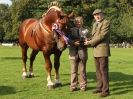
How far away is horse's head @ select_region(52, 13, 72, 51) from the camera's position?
12047 mm

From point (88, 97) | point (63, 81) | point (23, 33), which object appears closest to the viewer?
point (88, 97)

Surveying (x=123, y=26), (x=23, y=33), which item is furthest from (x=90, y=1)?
(x=23, y=33)

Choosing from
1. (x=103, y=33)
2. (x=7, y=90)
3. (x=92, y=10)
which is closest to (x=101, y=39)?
(x=103, y=33)

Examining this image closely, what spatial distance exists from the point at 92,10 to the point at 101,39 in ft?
275

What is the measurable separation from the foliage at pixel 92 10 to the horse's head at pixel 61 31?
7643 cm

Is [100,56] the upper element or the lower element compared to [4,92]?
upper

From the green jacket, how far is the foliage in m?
77.0

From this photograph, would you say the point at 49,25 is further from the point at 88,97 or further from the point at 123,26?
the point at 123,26

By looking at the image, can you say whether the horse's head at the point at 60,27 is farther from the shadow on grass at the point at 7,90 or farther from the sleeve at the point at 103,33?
the shadow on grass at the point at 7,90

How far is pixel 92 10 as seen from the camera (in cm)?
9462

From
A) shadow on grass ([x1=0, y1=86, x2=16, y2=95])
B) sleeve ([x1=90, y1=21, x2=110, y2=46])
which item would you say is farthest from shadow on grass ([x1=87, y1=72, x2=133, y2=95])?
shadow on grass ([x1=0, y1=86, x2=16, y2=95])

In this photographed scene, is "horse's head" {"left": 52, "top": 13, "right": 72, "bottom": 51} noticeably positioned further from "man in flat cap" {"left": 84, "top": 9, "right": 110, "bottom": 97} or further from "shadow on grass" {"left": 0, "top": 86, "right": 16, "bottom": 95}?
"shadow on grass" {"left": 0, "top": 86, "right": 16, "bottom": 95}

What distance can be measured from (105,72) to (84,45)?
48.4 inches

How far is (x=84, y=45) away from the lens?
40.7 feet
